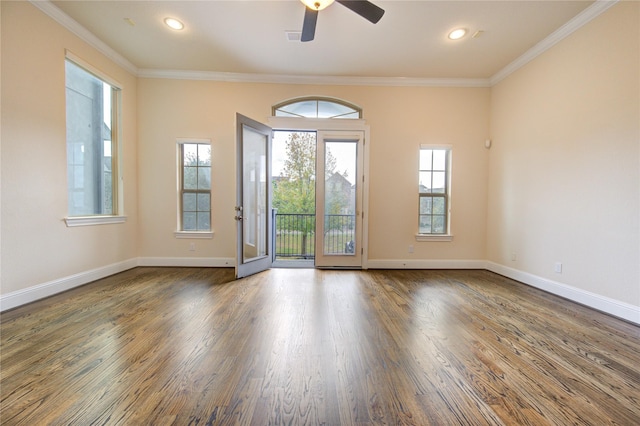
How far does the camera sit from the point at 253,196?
13.7 feet

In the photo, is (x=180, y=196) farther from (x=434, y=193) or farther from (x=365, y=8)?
(x=434, y=193)

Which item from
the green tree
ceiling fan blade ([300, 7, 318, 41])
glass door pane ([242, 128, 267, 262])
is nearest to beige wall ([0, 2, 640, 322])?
glass door pane ([242, 128, 267, 262])

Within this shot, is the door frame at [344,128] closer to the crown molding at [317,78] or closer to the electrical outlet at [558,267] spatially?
the crown molding at [317,78]

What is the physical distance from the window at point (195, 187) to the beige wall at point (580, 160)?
188 inches

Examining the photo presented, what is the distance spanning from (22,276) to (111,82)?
272 cm

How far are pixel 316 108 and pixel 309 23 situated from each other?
182cm

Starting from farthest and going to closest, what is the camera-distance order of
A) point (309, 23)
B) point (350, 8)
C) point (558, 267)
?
point (558, 267), point (309, 23), point (350, 8)

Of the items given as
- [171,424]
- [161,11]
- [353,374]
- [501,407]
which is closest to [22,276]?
[171,424]

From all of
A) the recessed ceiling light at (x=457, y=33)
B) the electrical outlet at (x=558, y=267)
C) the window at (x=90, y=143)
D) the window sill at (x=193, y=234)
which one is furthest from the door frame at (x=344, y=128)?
the electrical outlet at (x=558, y=267)

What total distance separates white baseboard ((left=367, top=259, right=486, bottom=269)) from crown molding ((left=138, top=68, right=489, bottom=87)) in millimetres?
2969

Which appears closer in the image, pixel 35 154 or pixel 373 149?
pixel 35 154

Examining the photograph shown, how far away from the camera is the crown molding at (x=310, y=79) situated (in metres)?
4.22

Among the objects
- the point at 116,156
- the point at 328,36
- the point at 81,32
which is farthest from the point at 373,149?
the point at 81,32

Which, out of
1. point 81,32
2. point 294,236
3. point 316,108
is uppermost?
point 81,32
